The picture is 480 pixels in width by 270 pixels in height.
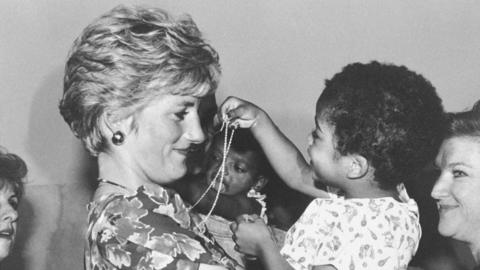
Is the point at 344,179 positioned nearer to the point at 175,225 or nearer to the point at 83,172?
the point at 175,225

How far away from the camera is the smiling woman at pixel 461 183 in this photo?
6.33 ft

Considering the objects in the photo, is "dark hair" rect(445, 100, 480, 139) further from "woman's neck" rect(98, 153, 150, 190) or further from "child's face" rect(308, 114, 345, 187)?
"woman's neck" rect(98, 153, 150, 190)

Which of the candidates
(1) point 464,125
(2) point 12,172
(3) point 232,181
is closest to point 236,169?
(3) point 232,181

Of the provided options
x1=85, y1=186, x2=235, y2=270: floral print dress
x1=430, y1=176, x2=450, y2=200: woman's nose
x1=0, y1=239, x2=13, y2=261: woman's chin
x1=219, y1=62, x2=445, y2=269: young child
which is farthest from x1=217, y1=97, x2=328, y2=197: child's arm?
x1=0, y1=239, x2=13, y2=261: woman's chin

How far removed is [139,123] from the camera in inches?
62.3

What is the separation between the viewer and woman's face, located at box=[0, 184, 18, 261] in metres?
2.05

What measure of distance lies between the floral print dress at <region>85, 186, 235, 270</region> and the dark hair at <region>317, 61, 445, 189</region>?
0.50 m

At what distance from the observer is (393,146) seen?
70.4 inches

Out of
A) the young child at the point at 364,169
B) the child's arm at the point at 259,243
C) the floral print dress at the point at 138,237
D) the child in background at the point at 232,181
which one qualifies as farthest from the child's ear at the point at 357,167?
the child in background at the point at 232,181

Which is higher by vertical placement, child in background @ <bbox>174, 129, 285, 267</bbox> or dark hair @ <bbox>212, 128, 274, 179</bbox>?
dark hair @ <bbox>212, 128, 274, 179</bbox>

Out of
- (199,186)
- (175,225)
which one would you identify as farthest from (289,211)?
(175,225)

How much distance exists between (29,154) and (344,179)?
1.53m

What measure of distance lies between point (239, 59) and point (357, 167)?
48.8 inches

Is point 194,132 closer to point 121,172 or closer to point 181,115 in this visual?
point 181,115
